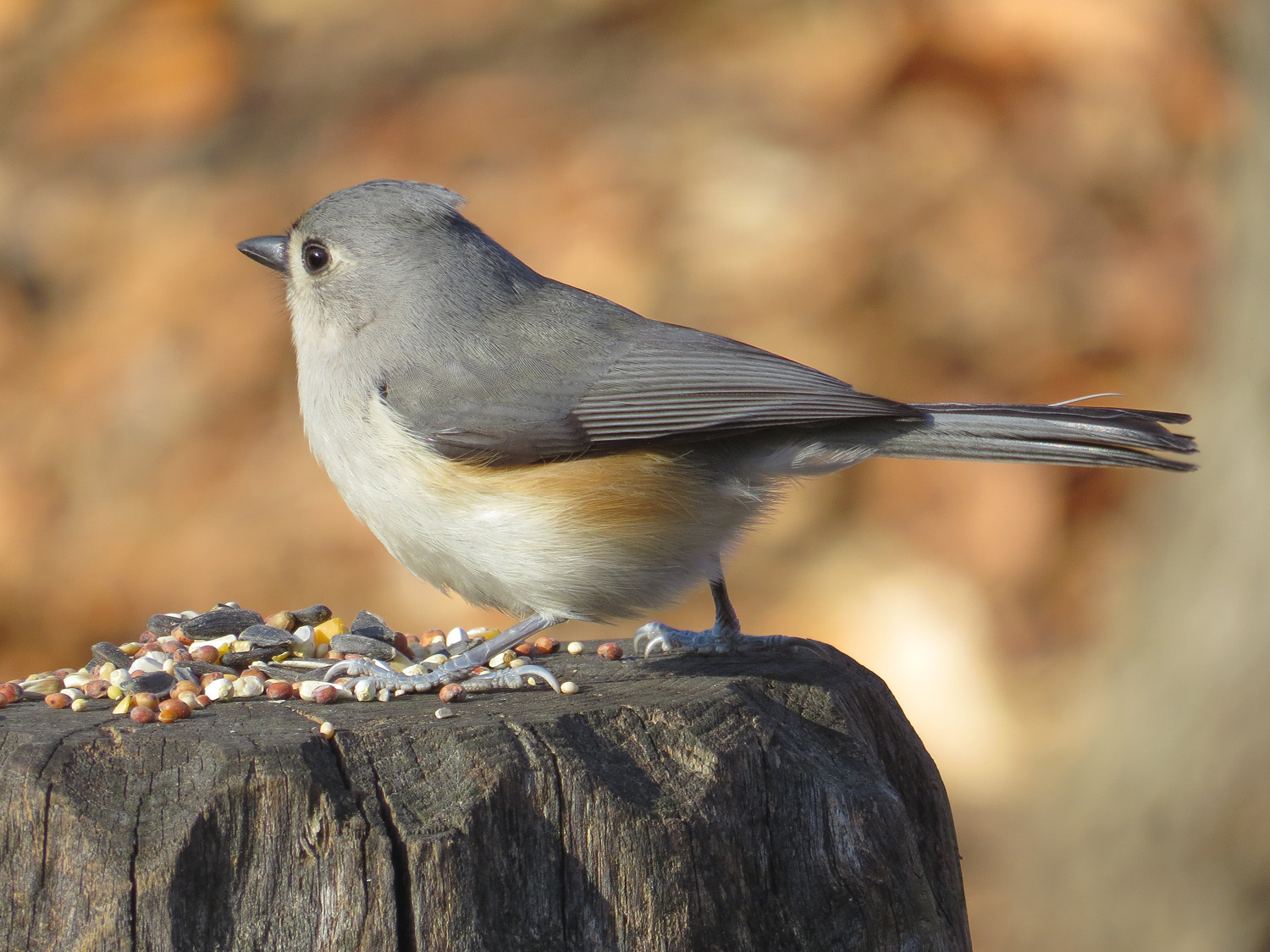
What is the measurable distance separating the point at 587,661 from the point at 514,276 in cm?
124

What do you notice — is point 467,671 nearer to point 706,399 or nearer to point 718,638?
point 718,638

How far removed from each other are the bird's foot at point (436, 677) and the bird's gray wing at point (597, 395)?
570 mm

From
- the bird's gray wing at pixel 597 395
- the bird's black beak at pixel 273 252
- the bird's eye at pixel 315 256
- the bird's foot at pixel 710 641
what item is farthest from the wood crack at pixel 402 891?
the bird's black beak at pixel 273 252

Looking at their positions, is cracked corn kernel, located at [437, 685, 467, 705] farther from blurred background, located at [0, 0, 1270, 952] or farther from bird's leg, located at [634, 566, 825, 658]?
blurred background, located at [0, 0, 1270, 952]

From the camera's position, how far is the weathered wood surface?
7.35 feet

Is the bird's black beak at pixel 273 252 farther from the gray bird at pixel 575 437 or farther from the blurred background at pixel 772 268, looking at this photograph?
the blurred background at pixel 772 268

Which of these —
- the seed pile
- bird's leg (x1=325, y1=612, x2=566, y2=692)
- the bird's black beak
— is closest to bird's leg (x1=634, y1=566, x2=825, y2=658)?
the seed pile

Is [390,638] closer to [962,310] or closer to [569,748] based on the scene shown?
[569,748]

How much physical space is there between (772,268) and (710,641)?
15.2 ft

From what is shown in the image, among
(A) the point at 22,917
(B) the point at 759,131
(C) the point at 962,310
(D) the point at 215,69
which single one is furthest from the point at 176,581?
(A) the point at 22,917

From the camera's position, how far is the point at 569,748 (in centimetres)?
255

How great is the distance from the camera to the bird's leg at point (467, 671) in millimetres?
3082

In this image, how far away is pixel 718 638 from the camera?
12.2 feet

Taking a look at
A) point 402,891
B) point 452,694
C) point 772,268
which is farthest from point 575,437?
point 772,268
